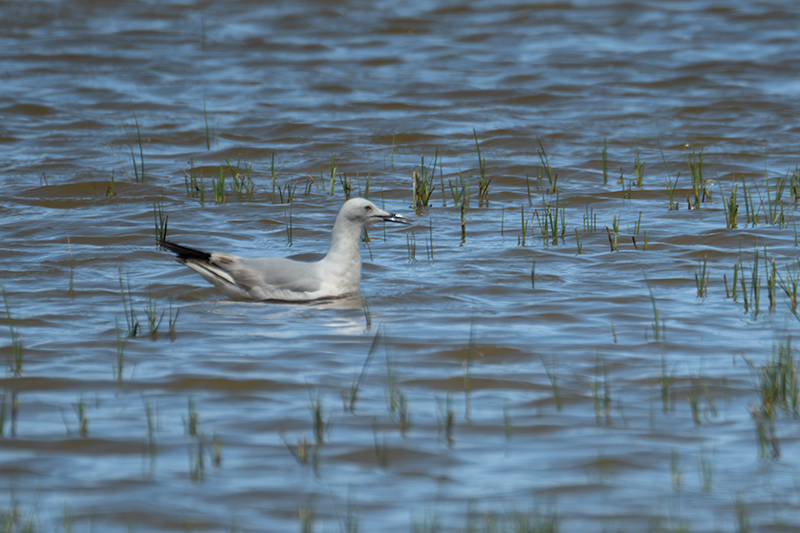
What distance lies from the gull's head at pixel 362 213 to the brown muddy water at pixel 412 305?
501 mm

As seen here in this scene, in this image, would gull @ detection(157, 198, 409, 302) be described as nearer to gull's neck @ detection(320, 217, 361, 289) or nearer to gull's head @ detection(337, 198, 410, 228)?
gull's neck @ detection(320, 217, 361, 289)

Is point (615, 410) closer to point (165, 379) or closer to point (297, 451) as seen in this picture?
point (297, 451)

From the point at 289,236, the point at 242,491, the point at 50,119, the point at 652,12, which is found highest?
the point at 652,12

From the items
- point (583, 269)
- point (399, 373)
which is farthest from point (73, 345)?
point (583, 269)

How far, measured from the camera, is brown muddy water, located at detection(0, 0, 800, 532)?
4.73m

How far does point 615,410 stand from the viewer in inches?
220

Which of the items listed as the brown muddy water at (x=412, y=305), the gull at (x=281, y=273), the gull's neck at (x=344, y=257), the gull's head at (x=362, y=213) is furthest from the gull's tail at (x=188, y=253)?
the gull's head at (x=362, y=213)

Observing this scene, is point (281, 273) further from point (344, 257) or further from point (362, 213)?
point (362, 213)

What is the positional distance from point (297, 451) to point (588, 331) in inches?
103

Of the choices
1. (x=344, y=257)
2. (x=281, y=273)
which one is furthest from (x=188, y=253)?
(x=344, y=257)

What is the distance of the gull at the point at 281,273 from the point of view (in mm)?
7805

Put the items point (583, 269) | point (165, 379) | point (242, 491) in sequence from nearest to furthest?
point (242, 491)
point (165, 379)
point (583, 269)

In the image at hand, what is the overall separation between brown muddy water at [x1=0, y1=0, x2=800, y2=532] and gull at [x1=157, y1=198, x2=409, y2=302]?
16cm

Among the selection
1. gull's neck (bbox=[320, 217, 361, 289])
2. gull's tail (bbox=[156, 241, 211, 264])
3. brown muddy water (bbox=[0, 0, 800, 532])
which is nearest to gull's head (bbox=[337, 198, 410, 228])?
gull's neck (bbox=[320, 217, 361, 289])
